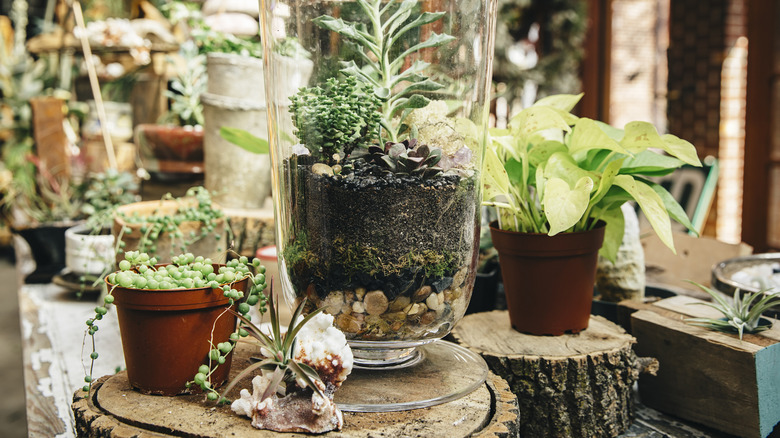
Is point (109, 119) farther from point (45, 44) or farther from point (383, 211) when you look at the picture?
point (383, 211)

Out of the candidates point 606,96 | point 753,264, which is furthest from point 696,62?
point 753,264

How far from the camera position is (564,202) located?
849 millimetres

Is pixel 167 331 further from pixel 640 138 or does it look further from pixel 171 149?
pixel 171 149

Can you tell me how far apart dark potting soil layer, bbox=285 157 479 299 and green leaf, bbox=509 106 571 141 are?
230 mm

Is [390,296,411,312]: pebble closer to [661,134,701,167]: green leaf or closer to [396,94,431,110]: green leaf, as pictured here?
[396,94,431,110]: green leaf

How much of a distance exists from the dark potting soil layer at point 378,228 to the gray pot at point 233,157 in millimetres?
852

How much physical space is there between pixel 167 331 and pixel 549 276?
0.57m

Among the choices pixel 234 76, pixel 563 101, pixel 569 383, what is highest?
pixel 234 76

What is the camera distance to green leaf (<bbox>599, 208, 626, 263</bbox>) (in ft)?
3.37

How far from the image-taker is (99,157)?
279 centimetres

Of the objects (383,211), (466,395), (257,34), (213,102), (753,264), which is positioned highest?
(257,34)

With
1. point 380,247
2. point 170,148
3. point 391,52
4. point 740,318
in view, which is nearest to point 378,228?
point 380,247

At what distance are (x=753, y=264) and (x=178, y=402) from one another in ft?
3.81

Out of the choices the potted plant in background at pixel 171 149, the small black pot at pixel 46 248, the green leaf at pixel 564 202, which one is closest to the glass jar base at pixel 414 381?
the green leaf at pixel 564 202
